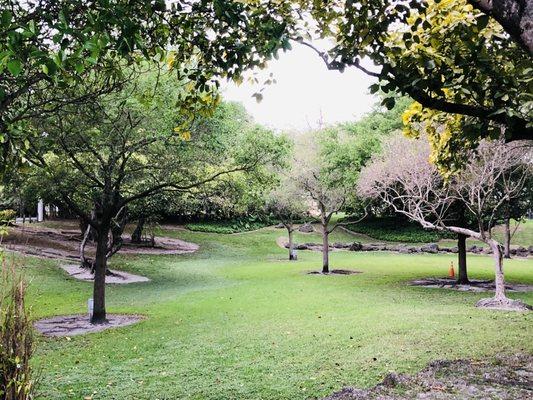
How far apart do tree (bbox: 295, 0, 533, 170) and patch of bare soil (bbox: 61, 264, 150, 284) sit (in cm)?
1888

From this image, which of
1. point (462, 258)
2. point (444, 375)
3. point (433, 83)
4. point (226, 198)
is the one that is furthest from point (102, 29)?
point (462, 258)

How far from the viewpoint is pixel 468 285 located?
19.8 metres

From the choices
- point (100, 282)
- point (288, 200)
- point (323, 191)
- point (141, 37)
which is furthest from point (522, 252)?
point (141, 37)

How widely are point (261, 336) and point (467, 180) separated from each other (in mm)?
9058

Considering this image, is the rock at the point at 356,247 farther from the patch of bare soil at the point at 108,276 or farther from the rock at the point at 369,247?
the patch of bare soil at the point at 108,276

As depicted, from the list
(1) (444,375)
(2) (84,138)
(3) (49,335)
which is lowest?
(3) (49,335)

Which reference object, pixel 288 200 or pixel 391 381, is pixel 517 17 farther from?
pixel 288 200

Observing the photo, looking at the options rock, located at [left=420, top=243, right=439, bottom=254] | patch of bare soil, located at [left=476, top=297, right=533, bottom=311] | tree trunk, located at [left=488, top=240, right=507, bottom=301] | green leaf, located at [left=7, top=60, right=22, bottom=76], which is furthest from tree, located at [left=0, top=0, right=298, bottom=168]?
rock, located at [left=420, top=243, right=439, bottom=254]

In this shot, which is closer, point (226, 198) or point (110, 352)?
point (110, 352)

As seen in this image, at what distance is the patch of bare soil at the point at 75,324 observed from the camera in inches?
485

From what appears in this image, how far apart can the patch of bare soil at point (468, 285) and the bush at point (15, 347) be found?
1745 cm

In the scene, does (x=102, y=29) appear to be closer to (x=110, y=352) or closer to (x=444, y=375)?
(x=444, y=375)

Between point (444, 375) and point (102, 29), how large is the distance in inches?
229

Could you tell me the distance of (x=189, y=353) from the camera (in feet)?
31.1
